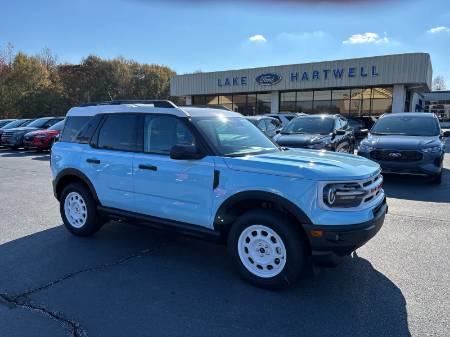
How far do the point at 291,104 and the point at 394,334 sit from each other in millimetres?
27975

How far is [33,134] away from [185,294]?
16.6 meters

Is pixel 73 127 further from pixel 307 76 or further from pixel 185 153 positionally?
pixel 307 76

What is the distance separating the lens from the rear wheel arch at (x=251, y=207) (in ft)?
12.0

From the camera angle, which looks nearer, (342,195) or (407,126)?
(342,195)

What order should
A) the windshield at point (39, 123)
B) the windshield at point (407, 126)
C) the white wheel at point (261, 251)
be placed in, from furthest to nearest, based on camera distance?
the windshield at point (39, 123) → the windshield at point (407, 126) → the white wheel at point (261, 251)

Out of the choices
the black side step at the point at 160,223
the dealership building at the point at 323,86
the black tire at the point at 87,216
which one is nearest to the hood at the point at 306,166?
the black side step at the point at 160,223

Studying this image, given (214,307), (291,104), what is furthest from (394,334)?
Result: (291,104)

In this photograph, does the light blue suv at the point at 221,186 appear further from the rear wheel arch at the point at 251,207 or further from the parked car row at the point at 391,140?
the parked car row at the point at 391,140

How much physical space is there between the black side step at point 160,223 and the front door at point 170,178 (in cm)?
5

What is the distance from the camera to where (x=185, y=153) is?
4098 mm

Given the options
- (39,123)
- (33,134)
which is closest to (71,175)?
(33,134)

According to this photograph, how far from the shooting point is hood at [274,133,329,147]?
10055 millimetres

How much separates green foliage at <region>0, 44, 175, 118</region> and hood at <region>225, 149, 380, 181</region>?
128 ft

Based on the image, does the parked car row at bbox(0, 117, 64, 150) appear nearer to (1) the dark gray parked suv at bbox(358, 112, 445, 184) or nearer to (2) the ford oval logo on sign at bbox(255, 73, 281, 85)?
(1) the dark gray parked suv at bbox(358, 112, 445, 184)
